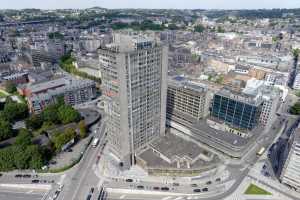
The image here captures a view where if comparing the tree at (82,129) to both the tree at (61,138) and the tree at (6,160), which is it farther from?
the tree at (6,160)

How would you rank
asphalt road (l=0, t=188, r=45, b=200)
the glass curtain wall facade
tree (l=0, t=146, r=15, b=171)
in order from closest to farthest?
asphalt road (l=0, t=188, r=45, b=200) < tree (l=0, t=146, r=15, b=171) < the glass curtain wall facade

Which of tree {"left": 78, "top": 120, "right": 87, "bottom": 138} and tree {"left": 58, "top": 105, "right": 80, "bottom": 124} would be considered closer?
tree {"left": 78, "top": 120, "right": 87, "bottom": 138}

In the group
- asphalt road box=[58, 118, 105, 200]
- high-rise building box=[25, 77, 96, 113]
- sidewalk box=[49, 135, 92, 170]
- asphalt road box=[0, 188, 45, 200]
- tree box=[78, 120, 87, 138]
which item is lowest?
asphalt road box=[0, 188, 45, 200]

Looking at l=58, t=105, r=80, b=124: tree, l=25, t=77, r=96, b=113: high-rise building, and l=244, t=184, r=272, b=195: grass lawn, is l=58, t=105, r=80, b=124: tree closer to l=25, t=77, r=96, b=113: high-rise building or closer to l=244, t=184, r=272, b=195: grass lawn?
l=25, t=77, r=96, b=113: high-rise building

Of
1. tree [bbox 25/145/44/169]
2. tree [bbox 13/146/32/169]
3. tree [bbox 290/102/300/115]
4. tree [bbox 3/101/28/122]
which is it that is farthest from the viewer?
tree [bbox 290/102/300/115]

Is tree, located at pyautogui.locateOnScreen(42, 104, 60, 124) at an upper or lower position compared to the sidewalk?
upper

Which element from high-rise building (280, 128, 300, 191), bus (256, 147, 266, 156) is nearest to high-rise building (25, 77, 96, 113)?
bus (256, 147, 266, 156)

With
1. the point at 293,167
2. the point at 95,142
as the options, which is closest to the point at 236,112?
the point at 293,167

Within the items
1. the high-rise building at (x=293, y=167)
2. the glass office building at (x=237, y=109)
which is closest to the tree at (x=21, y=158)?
the glass office building at (x=237, y=109)

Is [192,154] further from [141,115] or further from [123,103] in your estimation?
[123,103]
